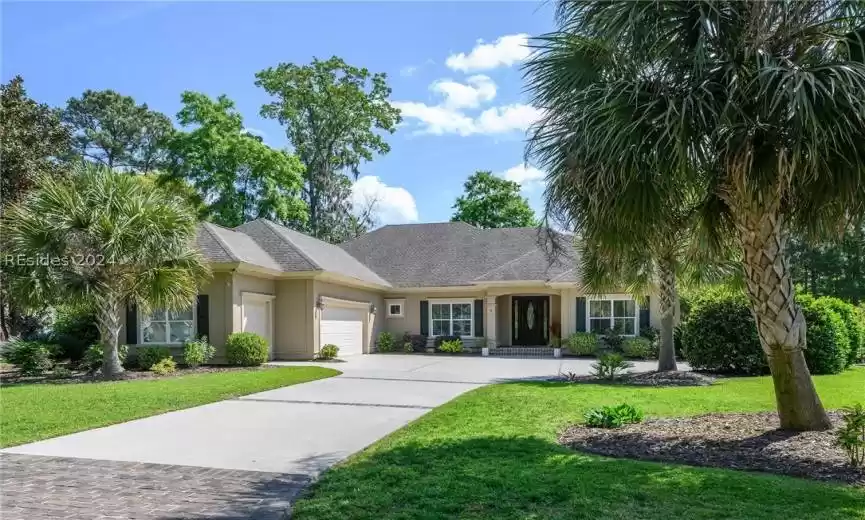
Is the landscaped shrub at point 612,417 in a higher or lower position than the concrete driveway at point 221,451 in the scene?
higher

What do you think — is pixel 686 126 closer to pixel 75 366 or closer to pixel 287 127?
pixel 75 366

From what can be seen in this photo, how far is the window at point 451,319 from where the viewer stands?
25.6m

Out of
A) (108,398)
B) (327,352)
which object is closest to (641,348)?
(327,352)

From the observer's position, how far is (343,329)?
22.5 meters

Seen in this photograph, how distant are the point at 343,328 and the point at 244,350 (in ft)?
18.4

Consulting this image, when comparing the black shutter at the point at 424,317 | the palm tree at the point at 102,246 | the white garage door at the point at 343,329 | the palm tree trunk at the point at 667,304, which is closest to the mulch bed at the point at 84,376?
the palm tree at the point at 102,246

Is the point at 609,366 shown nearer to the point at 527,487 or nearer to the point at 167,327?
the point at 527,487

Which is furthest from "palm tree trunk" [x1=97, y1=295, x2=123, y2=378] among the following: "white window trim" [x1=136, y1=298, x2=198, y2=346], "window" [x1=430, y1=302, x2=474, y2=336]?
"window" [x1=430, y1=302, x2=474, y2=336]

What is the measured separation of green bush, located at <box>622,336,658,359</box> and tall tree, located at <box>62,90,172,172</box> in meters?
37.8

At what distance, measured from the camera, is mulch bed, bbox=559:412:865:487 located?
19.2 feet

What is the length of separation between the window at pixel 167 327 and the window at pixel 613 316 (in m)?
14.3

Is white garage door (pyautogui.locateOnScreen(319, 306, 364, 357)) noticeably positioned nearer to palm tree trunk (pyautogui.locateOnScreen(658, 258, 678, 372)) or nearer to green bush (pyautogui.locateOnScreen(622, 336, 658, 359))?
green bush (pyautogui.locateOnScreen(622, 336, 658, 359))

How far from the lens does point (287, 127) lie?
41250 millimetres

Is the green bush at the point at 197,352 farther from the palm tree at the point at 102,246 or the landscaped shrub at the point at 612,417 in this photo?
the landscaped shrub at the point at 612,417
